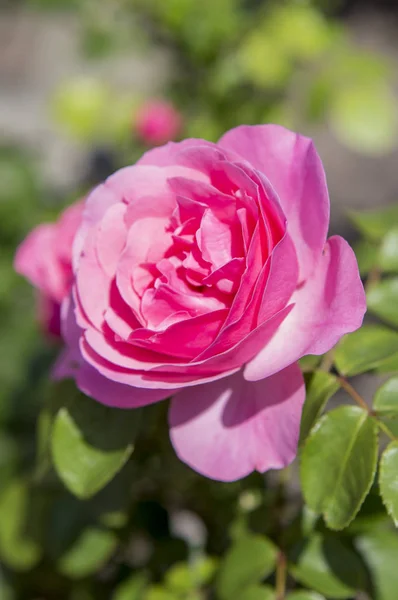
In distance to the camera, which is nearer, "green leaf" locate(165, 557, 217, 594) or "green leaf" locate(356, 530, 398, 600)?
"green leaf" locate(356, 530, 398, 600)

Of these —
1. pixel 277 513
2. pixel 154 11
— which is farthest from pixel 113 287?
pixel 154 11

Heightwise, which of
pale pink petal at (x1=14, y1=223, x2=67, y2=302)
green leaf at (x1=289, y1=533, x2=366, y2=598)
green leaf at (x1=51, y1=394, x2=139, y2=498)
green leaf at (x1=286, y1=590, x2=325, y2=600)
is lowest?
green leaf at (x1=286, y1=590, x2=325, y2=600)

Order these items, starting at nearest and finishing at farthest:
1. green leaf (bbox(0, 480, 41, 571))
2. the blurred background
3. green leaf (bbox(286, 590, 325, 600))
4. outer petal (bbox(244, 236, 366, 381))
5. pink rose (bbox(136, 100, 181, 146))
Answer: outer petal (bbox(244, 236, 366, 381)) < green leaf (bbox(286, 590, 325, 600)) < green leaf (bbox(0, 480, 41, 571)) < the blurred background < pink rose (bbox(136, 100, 181, 146))

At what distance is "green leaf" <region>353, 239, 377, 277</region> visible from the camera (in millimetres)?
628

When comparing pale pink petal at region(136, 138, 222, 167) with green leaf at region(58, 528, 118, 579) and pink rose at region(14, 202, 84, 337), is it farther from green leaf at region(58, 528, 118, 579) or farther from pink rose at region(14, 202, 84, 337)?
green leaf at region(58, 528, 118, 579)

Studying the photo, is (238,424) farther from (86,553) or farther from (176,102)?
(176,102)

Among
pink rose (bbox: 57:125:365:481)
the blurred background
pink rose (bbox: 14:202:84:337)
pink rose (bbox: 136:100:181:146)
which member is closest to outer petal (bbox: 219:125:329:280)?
pink rose (bbox: 57:125:365:481)

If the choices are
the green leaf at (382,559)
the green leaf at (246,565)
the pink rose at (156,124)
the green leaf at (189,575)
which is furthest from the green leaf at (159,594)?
the pink rose at (156,124)

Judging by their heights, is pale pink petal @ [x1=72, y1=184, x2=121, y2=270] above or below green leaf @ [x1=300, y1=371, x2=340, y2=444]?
above

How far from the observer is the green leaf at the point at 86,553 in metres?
0.72

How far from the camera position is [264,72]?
135 cm

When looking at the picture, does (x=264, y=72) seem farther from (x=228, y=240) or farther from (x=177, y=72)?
(x=228, y=240)

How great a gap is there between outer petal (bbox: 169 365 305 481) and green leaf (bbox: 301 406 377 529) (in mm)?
28

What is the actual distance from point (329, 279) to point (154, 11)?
4.31ft
